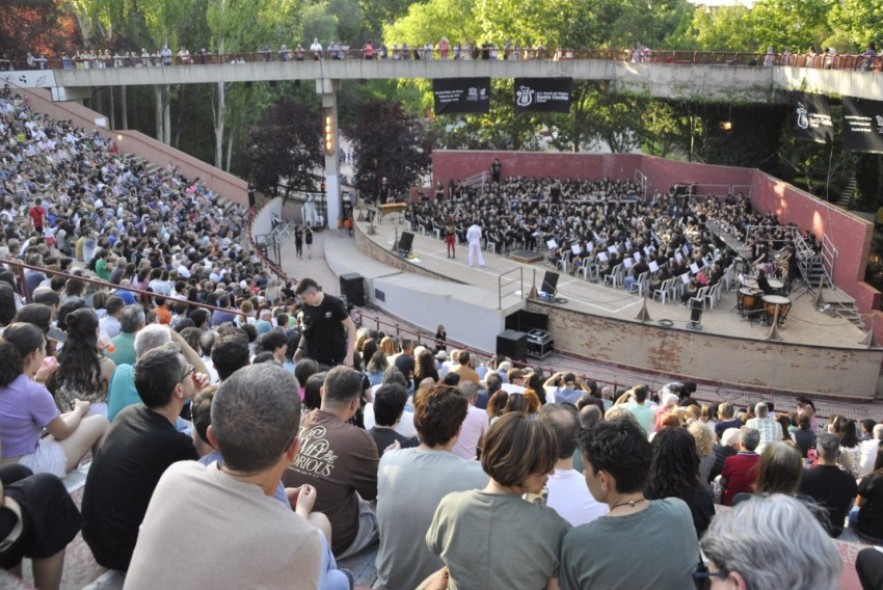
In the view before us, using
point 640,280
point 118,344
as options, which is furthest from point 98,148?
point 118,344

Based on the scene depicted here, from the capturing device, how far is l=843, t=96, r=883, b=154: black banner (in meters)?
23.6

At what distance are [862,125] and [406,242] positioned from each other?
49.3 feet

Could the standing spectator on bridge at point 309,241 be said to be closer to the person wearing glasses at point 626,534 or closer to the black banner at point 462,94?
the black banner at point 462,94

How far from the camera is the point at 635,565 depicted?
133 inches

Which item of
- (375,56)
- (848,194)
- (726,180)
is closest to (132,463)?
(726,180)

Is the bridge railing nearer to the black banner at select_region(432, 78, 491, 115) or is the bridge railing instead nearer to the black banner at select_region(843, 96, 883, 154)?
the black banner at select_region(432, 78, 491, 115)

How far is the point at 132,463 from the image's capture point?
4.05m

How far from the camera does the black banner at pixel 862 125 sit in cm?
2359

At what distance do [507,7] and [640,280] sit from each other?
883 inches

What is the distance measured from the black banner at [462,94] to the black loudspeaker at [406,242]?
10.5 metres

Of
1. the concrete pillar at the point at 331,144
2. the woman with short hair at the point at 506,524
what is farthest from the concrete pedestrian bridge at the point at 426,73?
the woman with short hair at the point at 506,524

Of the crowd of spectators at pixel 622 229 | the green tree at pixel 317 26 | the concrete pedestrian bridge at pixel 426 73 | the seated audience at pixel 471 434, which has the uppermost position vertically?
the green tree at pixel 317 26

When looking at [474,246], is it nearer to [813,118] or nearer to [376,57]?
[376,57]

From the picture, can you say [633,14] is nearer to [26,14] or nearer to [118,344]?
[26,14]
